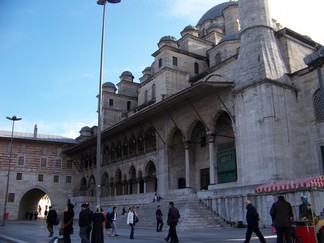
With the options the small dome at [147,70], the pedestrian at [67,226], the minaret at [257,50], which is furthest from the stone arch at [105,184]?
the pedestrian at [67,226]

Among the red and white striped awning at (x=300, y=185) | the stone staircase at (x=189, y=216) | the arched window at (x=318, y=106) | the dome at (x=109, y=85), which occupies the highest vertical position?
the dome at (x=109, y=85)

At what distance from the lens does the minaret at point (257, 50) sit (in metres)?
17.0

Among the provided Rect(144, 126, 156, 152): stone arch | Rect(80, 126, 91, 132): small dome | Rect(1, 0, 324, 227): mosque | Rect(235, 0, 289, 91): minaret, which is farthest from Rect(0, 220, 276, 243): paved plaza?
Rect(80, 126, 91, 132): small dome

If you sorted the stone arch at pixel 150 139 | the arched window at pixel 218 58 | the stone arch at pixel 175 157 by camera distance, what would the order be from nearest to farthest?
the stone arch at pixel 175 157
the stone arch at pixel 150 139
the arched window at pixel 218 58

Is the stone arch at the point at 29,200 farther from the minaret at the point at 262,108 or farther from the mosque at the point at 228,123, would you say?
the minaret at the point at 262,108

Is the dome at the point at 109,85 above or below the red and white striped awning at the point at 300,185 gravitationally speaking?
above

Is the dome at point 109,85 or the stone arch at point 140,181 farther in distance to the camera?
the dome at point 109,85

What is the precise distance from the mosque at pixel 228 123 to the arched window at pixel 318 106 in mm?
52

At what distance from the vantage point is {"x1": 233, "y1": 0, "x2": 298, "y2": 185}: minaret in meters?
15.9

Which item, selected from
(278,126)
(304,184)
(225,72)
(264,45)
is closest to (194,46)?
(225,72)

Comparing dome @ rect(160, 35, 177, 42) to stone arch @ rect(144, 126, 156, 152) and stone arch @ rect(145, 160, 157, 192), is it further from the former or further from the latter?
stone arch @ rect(145, 160, 157, 192)

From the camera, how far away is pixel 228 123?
22.0m

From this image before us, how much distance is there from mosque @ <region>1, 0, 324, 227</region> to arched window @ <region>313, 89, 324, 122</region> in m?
0.05

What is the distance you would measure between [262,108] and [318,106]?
2950 mm
